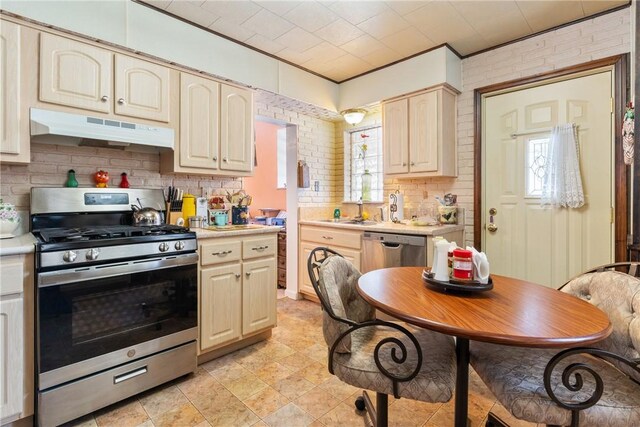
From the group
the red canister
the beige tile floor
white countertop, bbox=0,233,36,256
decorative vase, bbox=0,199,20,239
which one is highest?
decorative vase, bbox=0,199,20,239

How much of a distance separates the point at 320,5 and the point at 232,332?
252cm

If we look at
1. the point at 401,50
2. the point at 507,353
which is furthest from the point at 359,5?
the point at 507,353

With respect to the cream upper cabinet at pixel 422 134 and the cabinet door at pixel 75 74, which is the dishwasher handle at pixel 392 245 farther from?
the cabinet door at pixel 75 74

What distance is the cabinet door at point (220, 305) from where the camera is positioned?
2.23m

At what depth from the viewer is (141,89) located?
2240 millimetres

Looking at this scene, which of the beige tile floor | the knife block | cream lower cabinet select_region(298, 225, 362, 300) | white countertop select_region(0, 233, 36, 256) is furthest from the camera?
cream lower cabinet select_region(298, 225, 362, 300)

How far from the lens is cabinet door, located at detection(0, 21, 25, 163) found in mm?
1759

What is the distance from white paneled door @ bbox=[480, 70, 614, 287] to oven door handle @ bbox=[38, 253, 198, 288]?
2656 millimetres

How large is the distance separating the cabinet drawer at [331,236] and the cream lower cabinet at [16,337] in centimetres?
238

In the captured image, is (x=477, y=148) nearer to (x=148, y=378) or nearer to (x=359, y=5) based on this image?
(x=359, y=5)

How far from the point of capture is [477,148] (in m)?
2.98

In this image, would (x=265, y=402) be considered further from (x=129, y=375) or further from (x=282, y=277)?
(x=282, y=277)

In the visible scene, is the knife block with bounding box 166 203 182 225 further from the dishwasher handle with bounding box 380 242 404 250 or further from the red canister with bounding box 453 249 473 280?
the red canister with bounding box 453 249 473 280

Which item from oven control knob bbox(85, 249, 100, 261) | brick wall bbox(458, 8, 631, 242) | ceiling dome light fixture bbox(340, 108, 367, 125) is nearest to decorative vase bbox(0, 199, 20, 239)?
oven control knob bbox(85, 249, 100, 261)
